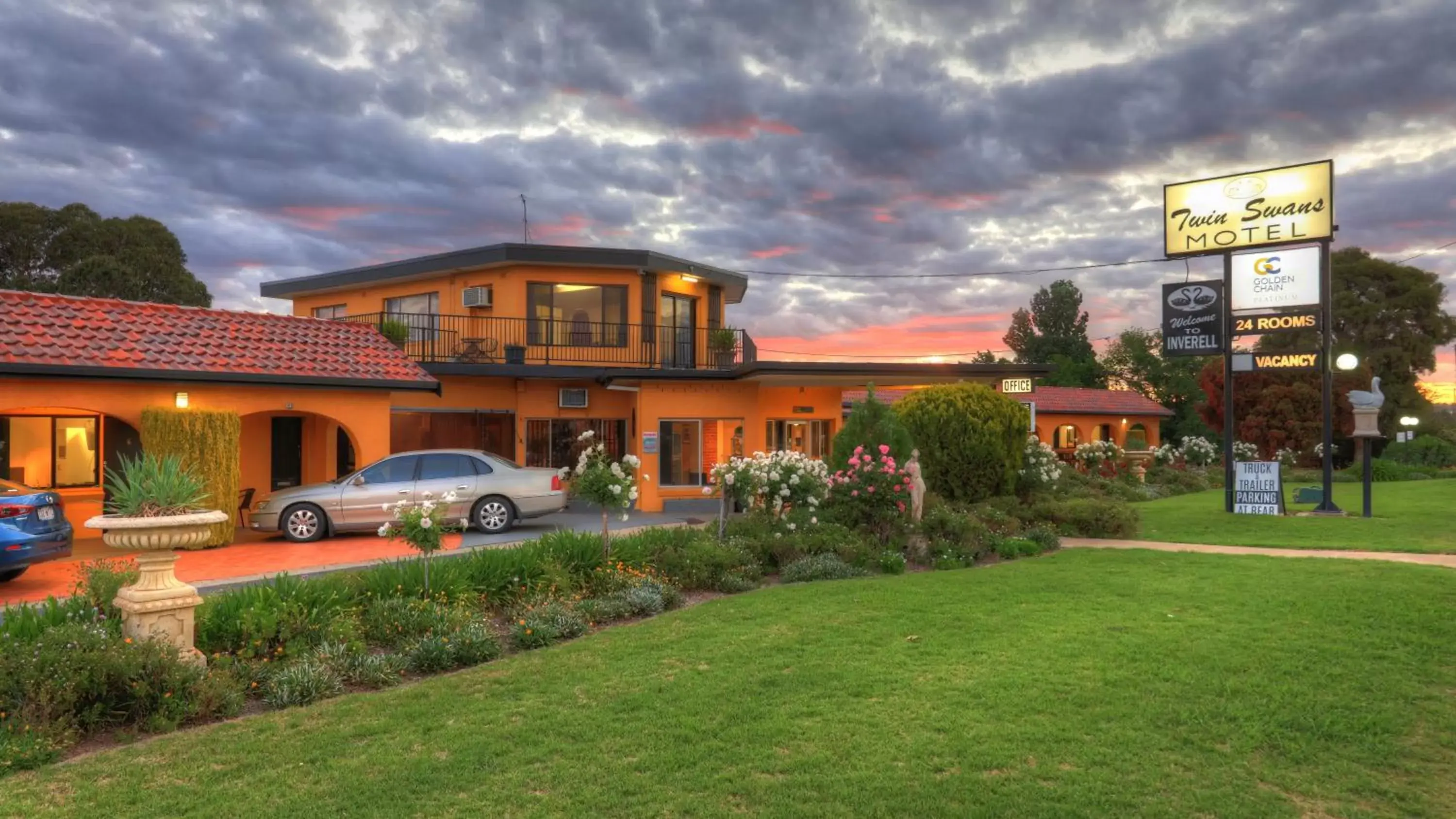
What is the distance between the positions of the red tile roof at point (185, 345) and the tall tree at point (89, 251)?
24401mm

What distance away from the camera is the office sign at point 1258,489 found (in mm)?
17656

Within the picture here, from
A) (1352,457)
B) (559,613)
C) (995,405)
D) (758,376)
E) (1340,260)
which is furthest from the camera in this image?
(1340,260)

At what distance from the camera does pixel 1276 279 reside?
18.7m

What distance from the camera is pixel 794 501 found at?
12.5 m

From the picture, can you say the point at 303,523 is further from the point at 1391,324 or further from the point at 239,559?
the point at 1391,324

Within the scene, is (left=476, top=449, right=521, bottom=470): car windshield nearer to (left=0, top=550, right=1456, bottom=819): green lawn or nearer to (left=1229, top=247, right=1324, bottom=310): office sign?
(left=0, top=550, right=1456, bottom=819): green lawn

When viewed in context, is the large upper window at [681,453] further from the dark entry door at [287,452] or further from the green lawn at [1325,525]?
the green lawn at [1325,525]

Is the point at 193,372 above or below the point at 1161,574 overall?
above

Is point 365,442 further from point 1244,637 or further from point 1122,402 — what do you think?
point 1122,402

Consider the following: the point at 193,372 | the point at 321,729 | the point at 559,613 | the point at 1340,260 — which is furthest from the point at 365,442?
the point at 1340,260

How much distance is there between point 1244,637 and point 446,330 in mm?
19499

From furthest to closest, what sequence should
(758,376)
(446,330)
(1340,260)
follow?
1. (1340,260)
2. (446,330)
3. (758,376)

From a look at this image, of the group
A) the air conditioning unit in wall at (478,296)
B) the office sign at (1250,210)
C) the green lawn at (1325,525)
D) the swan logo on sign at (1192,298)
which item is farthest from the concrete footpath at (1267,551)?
the air conditioning unit in wall at (478,296)

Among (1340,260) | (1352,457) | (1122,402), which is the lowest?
(1352,457)
